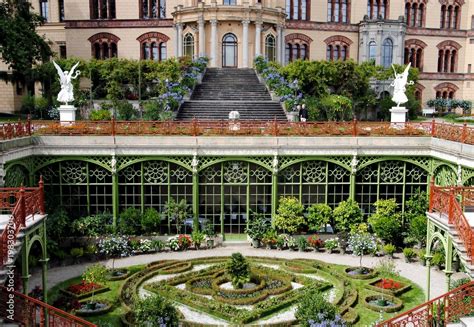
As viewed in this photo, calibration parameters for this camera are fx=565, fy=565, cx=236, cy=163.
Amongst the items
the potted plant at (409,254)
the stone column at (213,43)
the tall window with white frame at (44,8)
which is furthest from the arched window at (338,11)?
the potted plant at (409,254)

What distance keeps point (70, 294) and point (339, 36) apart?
4262cm

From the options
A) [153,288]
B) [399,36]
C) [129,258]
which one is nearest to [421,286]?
[153,288]

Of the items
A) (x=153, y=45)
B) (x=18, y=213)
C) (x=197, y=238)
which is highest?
(x=153, y=45)

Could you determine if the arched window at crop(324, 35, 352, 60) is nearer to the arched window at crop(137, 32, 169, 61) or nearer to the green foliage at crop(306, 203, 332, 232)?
the arched window at crop(137, 32, 169, 61)

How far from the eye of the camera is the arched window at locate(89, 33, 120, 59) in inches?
2021

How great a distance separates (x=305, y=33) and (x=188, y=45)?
40.0 ft

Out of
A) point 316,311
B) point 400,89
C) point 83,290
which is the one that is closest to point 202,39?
point 400,89

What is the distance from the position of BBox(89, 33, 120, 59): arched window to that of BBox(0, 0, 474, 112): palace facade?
90mm

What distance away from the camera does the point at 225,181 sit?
22.5 meters

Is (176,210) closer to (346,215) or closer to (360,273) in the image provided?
(346,215)

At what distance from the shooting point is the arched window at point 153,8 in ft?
166

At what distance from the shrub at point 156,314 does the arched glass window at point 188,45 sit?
3506 centimetres

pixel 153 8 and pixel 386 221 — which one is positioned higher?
pixel 153 8

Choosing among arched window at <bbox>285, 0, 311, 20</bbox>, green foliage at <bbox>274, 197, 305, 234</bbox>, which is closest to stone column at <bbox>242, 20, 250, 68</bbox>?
arched window at <bbox>285, 0, 311, 20</bbox>
